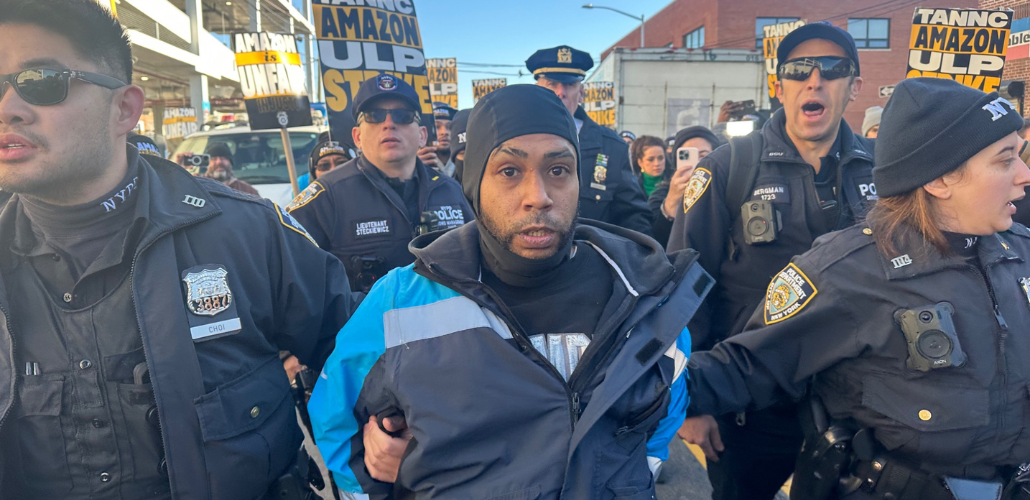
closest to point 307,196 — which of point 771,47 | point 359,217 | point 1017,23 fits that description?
point 359,217

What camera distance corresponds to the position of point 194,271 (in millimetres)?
1964

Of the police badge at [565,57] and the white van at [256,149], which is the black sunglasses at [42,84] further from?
the white van at [256,149]

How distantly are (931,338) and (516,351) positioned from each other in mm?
1283

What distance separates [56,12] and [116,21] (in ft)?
0.83

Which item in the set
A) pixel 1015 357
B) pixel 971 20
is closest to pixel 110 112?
pixel 1015 357

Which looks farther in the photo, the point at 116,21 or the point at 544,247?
the point at 116,21

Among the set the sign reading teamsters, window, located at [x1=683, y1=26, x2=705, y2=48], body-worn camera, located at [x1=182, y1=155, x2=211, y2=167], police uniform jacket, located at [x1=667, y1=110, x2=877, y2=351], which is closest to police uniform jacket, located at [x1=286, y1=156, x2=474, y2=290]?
police uniform jacket, located at [x1=667, y1=110, x2=877, y2=351]

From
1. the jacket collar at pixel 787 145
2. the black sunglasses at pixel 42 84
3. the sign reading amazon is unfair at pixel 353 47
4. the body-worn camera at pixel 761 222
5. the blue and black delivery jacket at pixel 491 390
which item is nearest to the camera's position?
the blue and black delivery jacket at pixel 491 390

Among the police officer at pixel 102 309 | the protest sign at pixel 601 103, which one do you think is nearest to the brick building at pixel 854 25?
the protest sign at pixel 601 103

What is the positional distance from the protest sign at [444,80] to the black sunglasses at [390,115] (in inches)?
328

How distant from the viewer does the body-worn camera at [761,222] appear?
9.10 ft

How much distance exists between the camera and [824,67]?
3000mm

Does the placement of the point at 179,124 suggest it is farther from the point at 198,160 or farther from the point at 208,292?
the point at 208,292

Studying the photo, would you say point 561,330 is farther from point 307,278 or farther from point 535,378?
point 307,278
